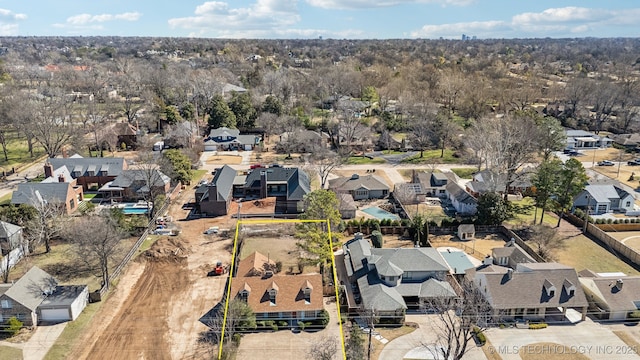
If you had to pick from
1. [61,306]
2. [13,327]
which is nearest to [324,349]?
[61,306]

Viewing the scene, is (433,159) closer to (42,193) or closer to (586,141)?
(586,141)

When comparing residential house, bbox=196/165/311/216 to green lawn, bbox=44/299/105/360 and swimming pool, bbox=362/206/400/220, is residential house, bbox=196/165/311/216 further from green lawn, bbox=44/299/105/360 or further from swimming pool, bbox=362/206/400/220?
green lawn, bbox=44/299/105/360

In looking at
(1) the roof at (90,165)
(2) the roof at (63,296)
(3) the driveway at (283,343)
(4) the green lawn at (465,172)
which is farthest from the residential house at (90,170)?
(4) the green lawn at (465,172)

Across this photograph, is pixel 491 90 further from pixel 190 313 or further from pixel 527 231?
pixel 190 313

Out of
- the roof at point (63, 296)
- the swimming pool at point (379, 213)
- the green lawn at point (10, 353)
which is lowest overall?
the green lawn at point (10, 353)

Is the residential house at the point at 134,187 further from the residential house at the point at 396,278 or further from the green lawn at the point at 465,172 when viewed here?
the green lawn at the point at 465,172

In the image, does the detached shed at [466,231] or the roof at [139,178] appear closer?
the detached shed at [466,231]
